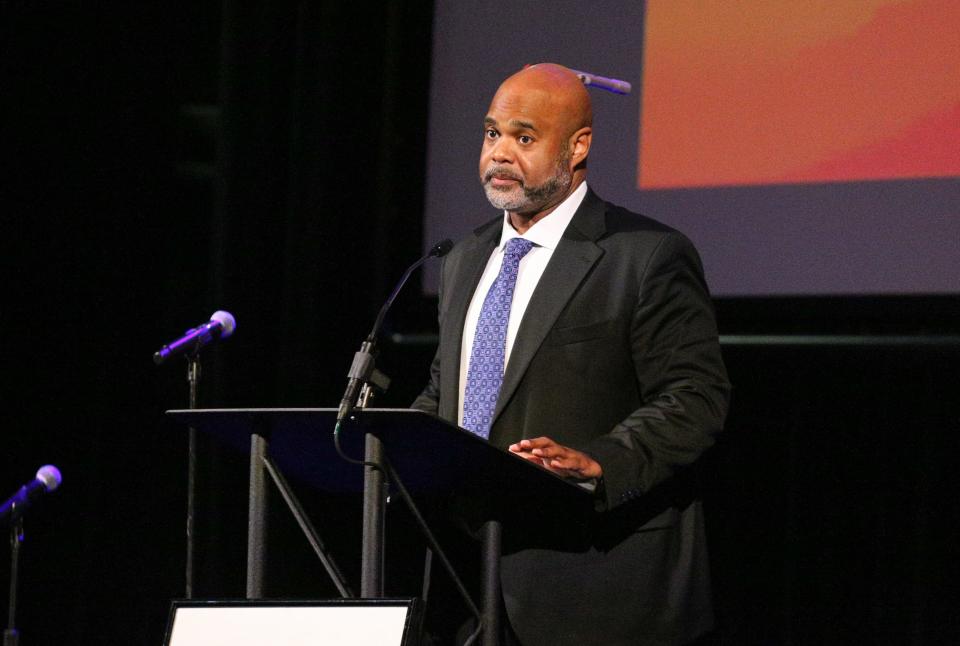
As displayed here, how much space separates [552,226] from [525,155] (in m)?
0.15

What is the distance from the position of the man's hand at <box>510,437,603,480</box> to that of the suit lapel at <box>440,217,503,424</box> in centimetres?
45

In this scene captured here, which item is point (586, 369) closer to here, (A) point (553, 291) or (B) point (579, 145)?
(A) point (553, 291)

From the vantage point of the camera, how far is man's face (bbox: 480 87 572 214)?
2.49 meters

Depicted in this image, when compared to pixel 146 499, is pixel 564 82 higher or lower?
higher

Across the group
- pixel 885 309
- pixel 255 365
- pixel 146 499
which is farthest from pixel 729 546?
pixel 146 499

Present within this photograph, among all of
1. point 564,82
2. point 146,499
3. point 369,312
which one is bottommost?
point 146,499

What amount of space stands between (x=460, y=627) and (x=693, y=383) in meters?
0.62

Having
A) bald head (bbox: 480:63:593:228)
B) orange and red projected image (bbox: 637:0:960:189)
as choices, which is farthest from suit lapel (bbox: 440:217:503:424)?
orange and red projected image (bbox: 637:0:960:189)

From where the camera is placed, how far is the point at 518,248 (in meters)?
2.49

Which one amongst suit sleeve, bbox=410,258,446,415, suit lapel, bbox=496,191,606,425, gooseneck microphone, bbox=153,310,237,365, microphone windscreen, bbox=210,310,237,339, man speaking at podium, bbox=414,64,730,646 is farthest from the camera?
microphone windscreen, bbox=210,310,237,339

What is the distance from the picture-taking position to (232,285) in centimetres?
405

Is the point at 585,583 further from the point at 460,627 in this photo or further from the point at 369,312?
the point at 369,312

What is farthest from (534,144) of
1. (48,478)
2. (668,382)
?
(48,478)

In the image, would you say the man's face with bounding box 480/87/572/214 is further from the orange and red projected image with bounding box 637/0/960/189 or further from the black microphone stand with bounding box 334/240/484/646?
the orange and red projected image with bounding box 637/0/960/189
